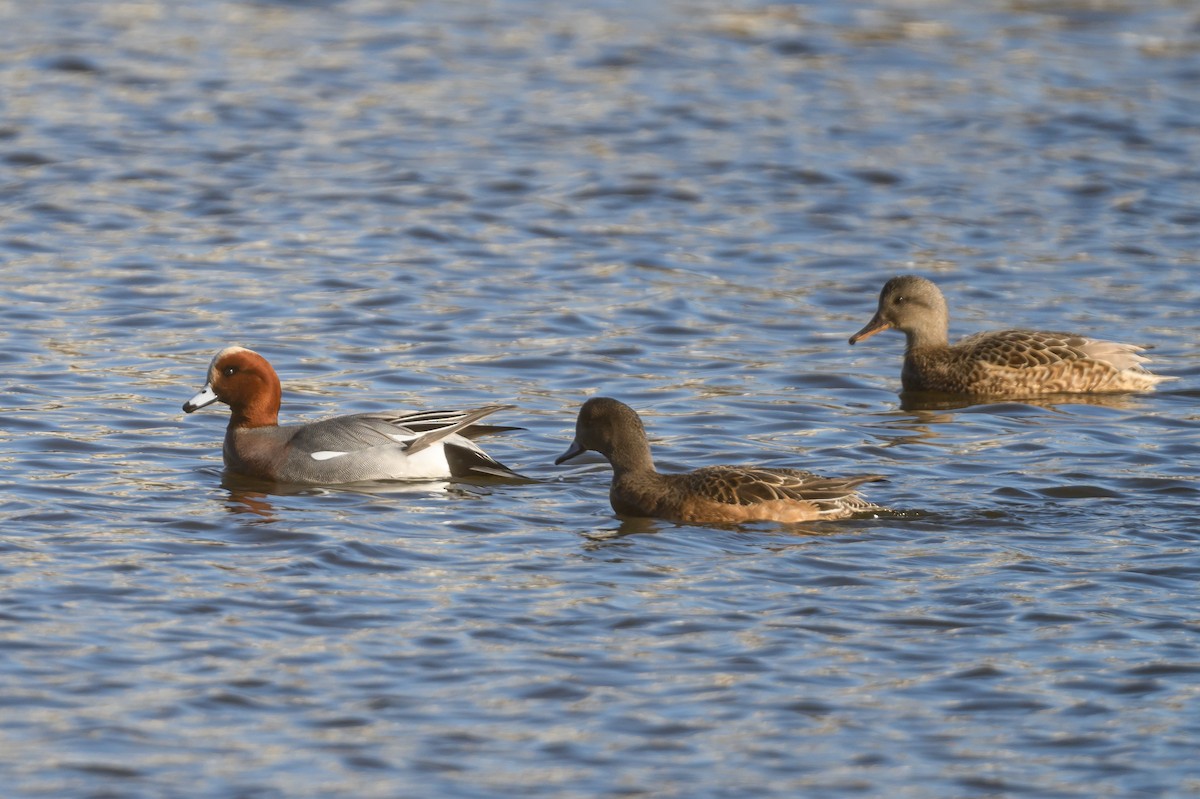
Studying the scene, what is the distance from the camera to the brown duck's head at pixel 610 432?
958 centimetres

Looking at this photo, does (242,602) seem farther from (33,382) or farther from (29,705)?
(33,382)

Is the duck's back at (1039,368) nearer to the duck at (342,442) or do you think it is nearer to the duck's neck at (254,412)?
the duck at (342,442)

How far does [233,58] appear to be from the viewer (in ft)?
67.4

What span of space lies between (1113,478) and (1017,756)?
3.73 meters

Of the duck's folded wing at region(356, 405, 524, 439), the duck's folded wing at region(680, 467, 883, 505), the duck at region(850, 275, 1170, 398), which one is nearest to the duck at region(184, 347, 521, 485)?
the duck's folded wing at region(356, 405, 524, 439)

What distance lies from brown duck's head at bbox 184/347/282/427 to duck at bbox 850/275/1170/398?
4.06 metres

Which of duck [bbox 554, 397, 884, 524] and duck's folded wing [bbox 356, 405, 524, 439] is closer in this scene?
duck [bbox 554, 397, 884, 524]

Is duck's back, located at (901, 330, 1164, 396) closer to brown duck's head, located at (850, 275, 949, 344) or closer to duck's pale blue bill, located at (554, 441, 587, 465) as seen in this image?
brown duck's head, located at (850, 275, 949, 344)

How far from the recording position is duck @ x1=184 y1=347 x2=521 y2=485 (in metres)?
10.0

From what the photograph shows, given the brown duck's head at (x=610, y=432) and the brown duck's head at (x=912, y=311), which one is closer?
the brown duck's head at (x=610, y=432)

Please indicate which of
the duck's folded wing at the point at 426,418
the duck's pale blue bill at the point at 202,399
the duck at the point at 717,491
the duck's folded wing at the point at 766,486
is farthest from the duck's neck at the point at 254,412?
the duck's folded wing at the point at 766,486

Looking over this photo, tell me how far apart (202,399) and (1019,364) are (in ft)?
16.3

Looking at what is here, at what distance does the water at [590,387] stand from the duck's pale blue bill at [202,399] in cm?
29

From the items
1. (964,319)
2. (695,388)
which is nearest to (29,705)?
(695,388)
